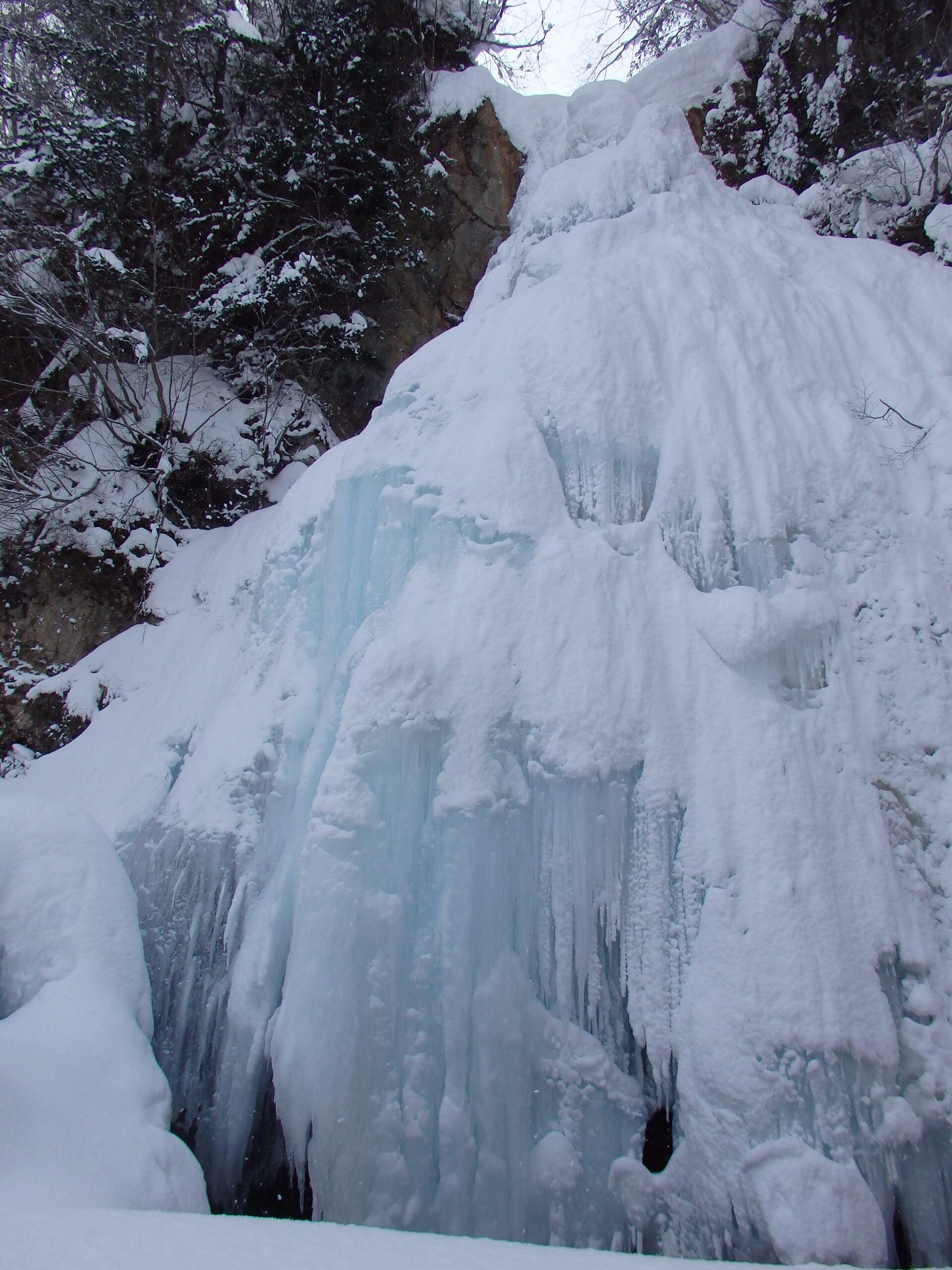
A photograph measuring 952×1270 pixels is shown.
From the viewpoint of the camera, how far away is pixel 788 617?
2.90 meters

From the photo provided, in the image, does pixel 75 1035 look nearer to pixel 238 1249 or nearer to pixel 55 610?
pixel 238 1249

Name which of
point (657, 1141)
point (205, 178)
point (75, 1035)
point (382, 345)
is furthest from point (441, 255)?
point (657, 1141)

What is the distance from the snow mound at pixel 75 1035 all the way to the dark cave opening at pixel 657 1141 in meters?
1.49

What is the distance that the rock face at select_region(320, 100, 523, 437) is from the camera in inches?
248

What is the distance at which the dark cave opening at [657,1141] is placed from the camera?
95.3 inches

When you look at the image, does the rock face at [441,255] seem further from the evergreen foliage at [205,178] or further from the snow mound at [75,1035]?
the snow mound at [75,1035]

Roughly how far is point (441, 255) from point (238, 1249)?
6.99 metres

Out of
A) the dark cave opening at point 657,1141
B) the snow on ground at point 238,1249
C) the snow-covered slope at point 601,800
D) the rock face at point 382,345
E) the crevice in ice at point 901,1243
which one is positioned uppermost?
the rock face at point 382,345

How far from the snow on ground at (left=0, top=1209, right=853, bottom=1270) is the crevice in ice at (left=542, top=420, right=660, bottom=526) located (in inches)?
105

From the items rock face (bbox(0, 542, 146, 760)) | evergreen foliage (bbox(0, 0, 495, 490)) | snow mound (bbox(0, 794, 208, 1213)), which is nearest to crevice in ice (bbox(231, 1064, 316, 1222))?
snow mound (bbox(0, 794, 208, 1213))

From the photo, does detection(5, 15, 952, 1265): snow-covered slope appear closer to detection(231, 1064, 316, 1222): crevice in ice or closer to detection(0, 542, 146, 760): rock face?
detection(231, 1064, 316, 1222): crevice in ice

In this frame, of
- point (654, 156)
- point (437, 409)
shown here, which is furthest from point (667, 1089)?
point (654, 156)

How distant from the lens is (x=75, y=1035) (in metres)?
2.23

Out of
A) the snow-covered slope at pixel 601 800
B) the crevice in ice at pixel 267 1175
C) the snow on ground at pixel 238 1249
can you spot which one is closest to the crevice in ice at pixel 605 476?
the snow-covered slope at pixel 601 800
